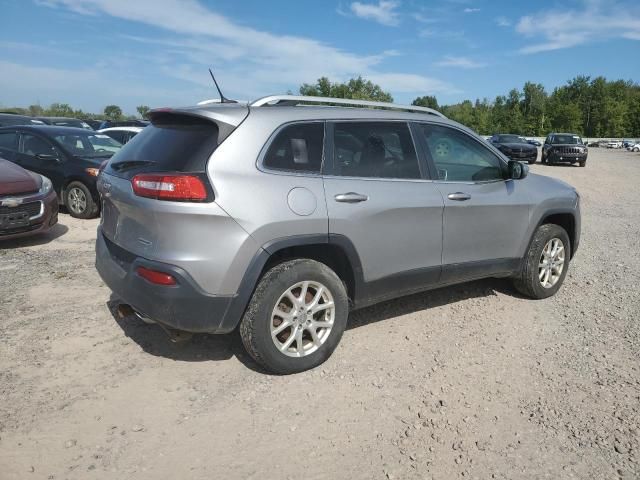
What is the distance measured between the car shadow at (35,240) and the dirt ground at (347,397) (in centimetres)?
225

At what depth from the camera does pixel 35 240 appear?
23.0 ft

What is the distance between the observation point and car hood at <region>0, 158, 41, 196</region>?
6304 mm

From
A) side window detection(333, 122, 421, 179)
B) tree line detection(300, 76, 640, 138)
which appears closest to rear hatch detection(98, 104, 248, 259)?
side window detection(333, 122, 421, 179)

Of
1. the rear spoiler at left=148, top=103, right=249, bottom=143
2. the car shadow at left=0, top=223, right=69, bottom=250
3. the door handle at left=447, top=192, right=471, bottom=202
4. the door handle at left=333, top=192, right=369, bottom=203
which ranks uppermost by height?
the rear spoiler at left=148, top=103, right=249, bottom=143

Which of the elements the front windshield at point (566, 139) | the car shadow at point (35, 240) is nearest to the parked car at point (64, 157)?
the car shadow at point (35, 240)

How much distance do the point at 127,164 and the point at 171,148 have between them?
1.45 feet

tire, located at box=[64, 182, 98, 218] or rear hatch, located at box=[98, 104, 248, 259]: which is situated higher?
rear hatch, located at box=[98, 104, 248, 259]

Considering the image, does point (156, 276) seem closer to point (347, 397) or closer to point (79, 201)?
point (347, 397)

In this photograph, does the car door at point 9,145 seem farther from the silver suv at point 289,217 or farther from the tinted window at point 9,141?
the silver suv at point 289,217

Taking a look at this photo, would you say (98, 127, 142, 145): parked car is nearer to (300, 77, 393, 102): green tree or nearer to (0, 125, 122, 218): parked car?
(0, 125, 122, 218): parked car

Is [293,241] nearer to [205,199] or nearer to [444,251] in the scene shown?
[205,199]

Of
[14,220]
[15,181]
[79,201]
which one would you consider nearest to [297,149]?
[14,220]

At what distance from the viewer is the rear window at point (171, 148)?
2975 mm

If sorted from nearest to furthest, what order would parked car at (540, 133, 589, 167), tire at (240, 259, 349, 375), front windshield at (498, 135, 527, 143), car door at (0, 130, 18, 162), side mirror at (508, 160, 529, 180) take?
tire at (240, 259, 349, 375) → side mirror at (508, 160, 529, 180) → car door at (0, 130, 18, 162) → parked car at (540, 133, 589, 167) → front windshield at (498, 135, 527, 143)
